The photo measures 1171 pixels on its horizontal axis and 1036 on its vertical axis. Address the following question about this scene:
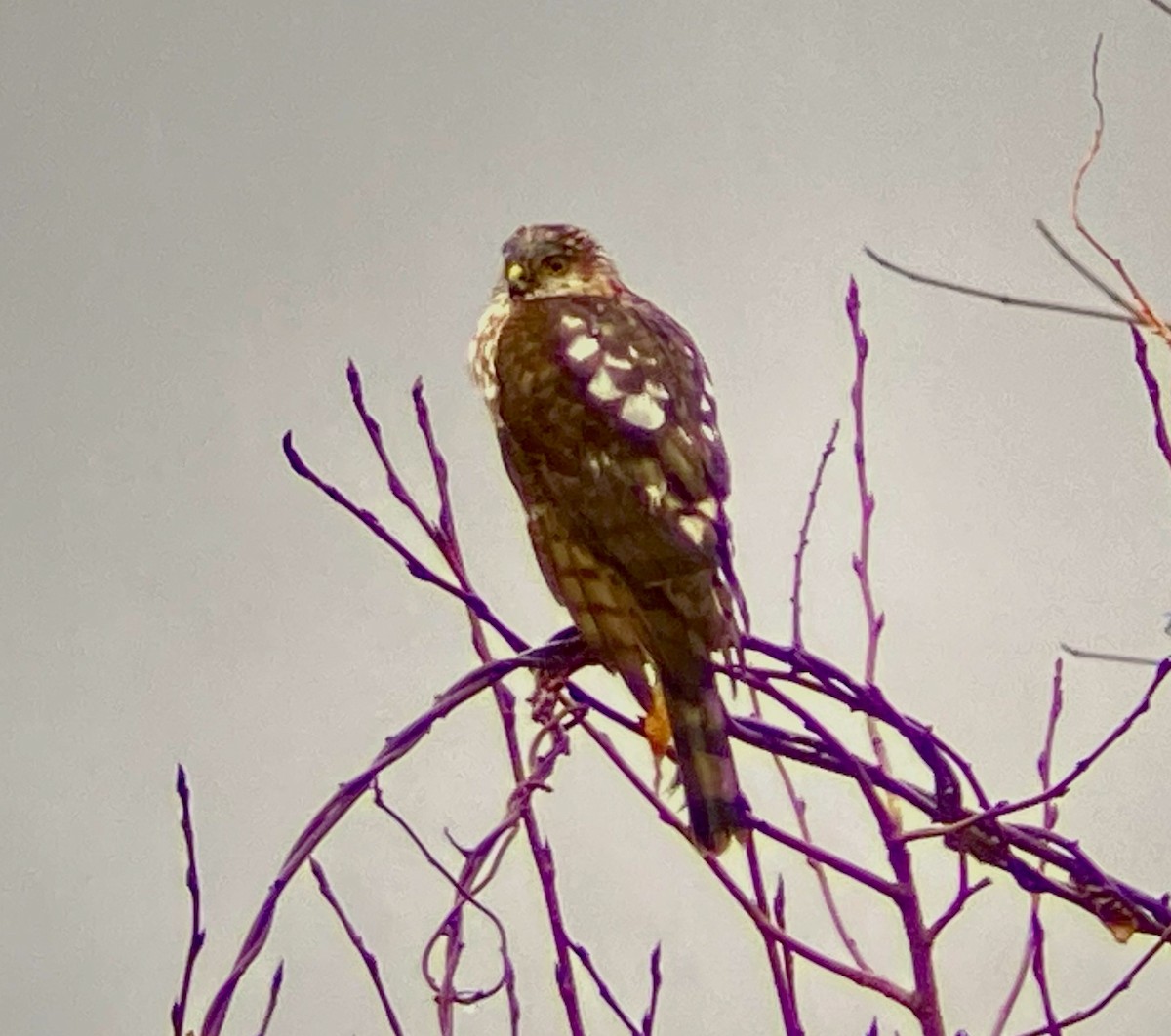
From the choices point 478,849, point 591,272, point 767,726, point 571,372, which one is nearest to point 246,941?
point 478,849

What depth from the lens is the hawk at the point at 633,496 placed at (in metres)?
1.01

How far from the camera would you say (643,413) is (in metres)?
1.16

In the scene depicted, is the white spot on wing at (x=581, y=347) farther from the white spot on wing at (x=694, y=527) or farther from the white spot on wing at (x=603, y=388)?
the white spot on wing at (x=694, y=527)

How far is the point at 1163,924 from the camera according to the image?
0.83 metres

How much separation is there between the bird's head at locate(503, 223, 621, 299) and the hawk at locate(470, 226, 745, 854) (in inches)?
6.7

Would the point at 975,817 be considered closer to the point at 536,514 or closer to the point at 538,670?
the point at 538,670

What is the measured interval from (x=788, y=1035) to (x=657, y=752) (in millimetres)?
221

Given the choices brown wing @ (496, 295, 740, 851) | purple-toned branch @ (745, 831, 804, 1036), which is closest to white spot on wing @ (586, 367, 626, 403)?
brown wing @ (496, 295, 740, 851)

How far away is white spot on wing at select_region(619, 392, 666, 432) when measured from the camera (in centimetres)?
115

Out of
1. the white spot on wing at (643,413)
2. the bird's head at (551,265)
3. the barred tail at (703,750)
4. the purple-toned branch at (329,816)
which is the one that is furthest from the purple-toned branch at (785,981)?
the bird's head at (551,265)

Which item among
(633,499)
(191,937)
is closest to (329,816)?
(191,937)

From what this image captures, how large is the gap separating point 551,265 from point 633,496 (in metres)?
0.48

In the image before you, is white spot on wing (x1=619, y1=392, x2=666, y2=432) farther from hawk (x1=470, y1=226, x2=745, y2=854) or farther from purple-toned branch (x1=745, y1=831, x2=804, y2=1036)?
purple-toned branch (x1=745, y1=831, x2=804, y2=1036)

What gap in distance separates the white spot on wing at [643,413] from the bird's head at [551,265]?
13.0 inches
